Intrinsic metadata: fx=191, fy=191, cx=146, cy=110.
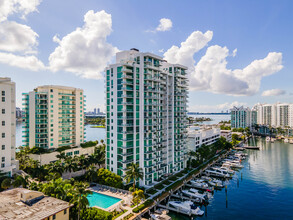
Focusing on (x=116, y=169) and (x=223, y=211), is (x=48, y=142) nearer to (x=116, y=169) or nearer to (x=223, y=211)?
(x=116, y=169)

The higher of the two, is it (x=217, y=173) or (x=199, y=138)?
(x=199, y=138)

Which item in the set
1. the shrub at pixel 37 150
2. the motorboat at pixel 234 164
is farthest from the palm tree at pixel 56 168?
the motorboat at pixel 234 164

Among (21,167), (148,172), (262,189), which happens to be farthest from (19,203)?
(262,189)

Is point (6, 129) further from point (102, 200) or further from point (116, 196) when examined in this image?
point (116, 196)

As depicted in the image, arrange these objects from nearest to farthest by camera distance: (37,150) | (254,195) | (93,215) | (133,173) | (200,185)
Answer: (93,215)
(133,173)
(254,195)
(200,185)
(37,150)

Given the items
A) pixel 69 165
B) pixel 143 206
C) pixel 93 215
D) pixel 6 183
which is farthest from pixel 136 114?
pixel 6 183

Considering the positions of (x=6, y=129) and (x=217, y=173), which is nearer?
(x=6, y=129)
